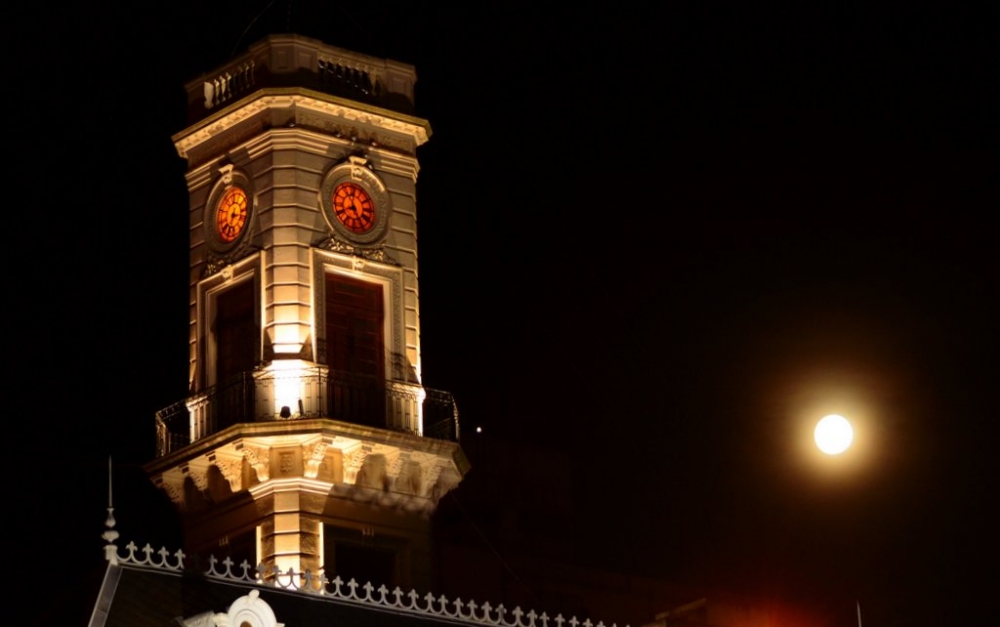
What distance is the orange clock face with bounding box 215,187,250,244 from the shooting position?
2254 inches

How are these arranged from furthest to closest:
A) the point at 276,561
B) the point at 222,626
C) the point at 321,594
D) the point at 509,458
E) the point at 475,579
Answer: the point at 509,458 → the point at 475,579 → the point at 276,561 → the point at 321,594 → the point at 222,626

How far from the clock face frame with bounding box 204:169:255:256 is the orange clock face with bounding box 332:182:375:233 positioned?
1595 mm

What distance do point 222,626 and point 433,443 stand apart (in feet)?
55.1

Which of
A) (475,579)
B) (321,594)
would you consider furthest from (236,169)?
(475,579)

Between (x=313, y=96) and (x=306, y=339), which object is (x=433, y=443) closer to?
(x=306, y=339)

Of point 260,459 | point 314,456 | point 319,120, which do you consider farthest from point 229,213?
point 314,456

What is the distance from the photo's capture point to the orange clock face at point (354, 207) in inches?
2250

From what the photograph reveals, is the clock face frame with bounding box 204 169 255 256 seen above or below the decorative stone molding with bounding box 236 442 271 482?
above

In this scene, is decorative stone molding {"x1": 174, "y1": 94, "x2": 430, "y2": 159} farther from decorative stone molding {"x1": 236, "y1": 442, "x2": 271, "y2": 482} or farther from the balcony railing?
decorative stone molding {"x1": 236, "y1": 442, "x2": 271, "y2": 482}

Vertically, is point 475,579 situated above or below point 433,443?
above

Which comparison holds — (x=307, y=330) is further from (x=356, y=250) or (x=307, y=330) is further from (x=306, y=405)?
(x=356, y=250)

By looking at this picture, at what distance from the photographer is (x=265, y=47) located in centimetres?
5759

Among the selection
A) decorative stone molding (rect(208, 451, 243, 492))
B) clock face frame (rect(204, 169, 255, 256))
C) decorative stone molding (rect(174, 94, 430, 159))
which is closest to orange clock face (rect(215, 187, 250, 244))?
clock face frame (rect(204, 169, 255, 256))

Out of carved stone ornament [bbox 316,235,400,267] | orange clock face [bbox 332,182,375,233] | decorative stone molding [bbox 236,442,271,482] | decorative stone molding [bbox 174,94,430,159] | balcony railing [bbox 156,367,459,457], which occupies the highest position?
decorative stone molding [bbox 174,94,430,159]
